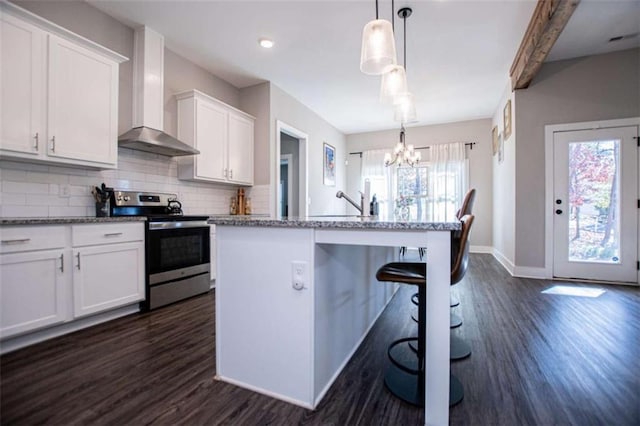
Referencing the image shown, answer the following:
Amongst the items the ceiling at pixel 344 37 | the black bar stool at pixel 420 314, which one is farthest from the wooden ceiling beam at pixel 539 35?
the black bar stool at pixel 420 314

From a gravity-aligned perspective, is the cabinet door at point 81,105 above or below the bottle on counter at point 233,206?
Answer: above

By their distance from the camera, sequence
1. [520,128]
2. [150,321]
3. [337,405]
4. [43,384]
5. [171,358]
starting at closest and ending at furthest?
[337,405] < [43,384] < [171,358] < [150,321] < [520,128]

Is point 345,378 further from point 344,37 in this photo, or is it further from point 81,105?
point 344,37

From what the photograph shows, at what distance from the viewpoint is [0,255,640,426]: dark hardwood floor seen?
135 cm

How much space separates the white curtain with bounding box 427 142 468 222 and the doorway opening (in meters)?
2.86

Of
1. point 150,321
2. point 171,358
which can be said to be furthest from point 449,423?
point 150,321

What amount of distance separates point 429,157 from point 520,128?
8.32 ft

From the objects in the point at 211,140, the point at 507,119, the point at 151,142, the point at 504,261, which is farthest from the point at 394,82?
the point at 504,261

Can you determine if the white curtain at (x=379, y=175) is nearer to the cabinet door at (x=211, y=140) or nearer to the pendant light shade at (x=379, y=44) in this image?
the cabinet door at (x=211, y=140)

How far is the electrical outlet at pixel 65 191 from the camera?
2.51 metres

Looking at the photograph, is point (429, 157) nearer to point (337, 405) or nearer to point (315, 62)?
point (315, 62)

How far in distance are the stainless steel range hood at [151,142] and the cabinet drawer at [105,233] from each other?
2.69ft

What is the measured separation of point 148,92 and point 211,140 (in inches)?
32.8

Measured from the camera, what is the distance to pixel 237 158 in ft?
13.3
